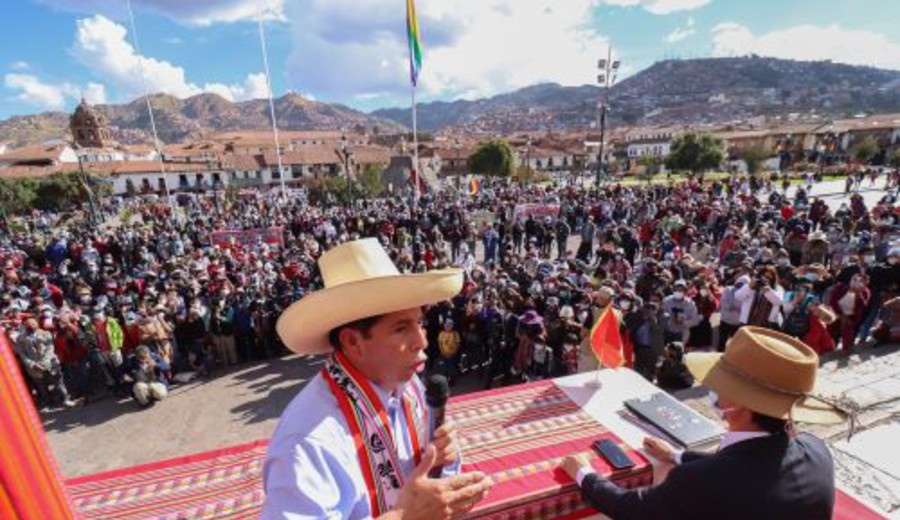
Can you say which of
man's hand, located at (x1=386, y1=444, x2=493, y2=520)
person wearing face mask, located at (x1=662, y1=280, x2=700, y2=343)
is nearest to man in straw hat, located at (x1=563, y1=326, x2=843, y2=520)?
man's hand, located at (x1=386, y1=444, x2=493, y2=520)

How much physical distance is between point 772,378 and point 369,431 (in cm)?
186

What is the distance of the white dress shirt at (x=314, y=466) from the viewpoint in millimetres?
1425

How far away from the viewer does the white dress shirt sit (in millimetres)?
1425

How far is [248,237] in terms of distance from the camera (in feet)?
55.3

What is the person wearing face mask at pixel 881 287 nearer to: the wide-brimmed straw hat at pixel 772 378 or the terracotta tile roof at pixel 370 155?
the wide-brimmed straw hat at pixel 772 378

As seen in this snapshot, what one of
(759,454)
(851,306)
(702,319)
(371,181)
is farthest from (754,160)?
(759,454)

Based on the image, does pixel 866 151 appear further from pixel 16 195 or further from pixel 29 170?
pixel 29 170

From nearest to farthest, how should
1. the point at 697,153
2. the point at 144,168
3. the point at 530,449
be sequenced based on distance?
the point at 530,449
the point at 697,153
the point at 144,168

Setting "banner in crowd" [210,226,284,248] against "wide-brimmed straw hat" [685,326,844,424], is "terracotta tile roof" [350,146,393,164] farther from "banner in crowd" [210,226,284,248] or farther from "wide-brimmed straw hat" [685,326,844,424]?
"wide-brimmed straw hat" [685,326,844,424]

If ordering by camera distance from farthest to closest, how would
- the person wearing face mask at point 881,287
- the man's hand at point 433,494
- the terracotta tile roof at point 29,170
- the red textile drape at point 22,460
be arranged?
the terracotta tile roof at point 29,170 → the person wearing face mask at point 881,287 → the man's hand at point 433,494 → the red textile drape at point 22,460

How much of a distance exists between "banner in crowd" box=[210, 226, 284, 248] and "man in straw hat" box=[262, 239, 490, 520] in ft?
52.3

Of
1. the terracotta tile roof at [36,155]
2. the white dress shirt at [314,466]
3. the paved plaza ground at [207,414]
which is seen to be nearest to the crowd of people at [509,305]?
the paved plaza ground at [207,414]

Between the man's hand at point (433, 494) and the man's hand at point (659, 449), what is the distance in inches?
72.7

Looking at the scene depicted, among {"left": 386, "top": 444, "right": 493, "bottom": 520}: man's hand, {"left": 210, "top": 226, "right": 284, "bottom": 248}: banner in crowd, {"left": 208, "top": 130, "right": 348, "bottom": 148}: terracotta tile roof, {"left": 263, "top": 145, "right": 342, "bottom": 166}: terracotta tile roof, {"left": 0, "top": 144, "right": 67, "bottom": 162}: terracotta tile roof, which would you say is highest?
{"left": 208, "top": 130, "right": 348, "bottom": 148}: terracotta tile roof
